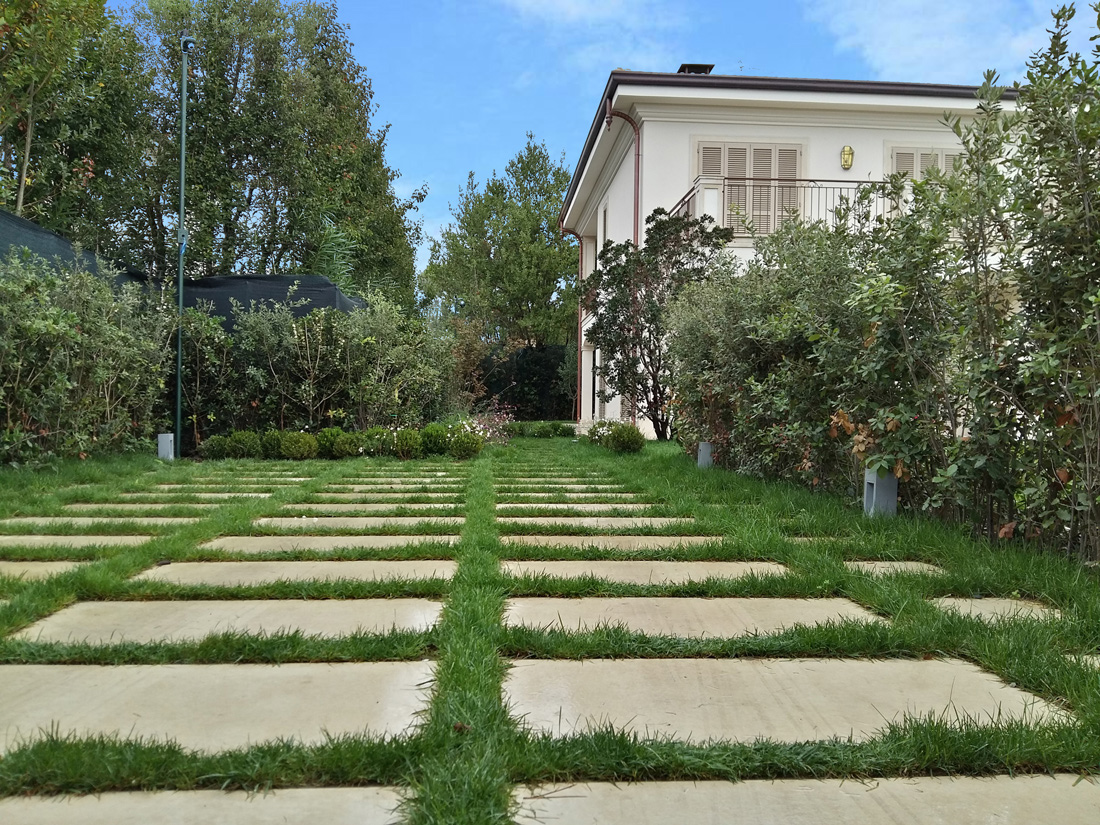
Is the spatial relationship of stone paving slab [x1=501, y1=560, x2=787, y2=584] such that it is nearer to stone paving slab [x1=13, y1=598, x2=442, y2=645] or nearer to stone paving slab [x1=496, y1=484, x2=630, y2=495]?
stone paving slab [x1=13, y1=598, x2=442, y2=645]

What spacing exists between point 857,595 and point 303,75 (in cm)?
1533

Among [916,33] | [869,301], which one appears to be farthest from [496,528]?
[916,33]

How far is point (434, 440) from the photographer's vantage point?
345 inches

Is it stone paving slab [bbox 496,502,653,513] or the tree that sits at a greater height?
the tree

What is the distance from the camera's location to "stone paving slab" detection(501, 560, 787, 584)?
10.0ft

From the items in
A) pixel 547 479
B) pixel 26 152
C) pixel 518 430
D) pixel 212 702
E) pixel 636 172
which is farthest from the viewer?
pixel 518 430

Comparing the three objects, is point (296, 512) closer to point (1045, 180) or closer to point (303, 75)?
point (1045, 180)

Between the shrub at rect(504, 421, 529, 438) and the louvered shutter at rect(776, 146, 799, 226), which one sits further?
the shrub at rect(504, 421, 529, 438)

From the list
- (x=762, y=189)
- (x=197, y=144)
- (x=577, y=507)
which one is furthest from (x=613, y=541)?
(x=197, y=144)

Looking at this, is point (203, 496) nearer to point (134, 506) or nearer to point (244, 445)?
point (134, 506)

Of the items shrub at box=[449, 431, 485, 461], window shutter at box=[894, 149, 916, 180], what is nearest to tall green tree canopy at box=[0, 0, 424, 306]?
shrub at box=[449, 431, 485, 461]

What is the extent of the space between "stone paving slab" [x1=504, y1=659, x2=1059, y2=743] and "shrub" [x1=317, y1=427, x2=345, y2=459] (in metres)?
6.79

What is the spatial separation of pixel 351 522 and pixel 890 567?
294cm

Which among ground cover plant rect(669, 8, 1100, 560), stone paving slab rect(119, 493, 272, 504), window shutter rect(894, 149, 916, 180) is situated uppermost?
window shutter rect(894, 149, 916, 180)
